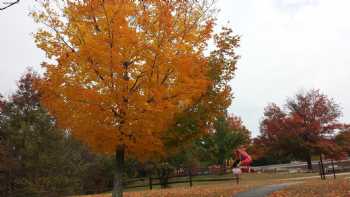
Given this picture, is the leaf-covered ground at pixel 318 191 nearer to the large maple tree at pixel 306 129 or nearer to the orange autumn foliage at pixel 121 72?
the orange autumn foliage at pixel 121 72

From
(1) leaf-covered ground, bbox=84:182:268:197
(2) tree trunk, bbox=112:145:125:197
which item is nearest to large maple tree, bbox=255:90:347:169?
(1) leaf-covered ground, bbox=84:182:268:197

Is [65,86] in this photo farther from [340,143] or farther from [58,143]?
[340,143]

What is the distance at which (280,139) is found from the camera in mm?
39062

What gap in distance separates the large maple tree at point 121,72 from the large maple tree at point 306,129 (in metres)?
29.6

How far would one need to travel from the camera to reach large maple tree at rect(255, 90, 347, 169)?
36.9 metres

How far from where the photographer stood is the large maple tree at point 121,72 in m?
9.33

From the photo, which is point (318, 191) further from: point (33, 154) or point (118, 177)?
point (33, 154)

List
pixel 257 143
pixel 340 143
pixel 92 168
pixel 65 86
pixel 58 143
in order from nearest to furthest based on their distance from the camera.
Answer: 1. pixel 65 86
2. pixel 58 143
3. pixel 92 168
4. pixel 340 143
5. pixel 257 143

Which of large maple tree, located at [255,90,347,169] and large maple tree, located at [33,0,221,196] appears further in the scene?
large maple tree, located at [255,90,347,169]

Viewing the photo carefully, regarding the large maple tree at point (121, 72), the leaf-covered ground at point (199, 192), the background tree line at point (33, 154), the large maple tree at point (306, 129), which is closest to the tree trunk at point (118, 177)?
the large maple tree at point (121, 72)

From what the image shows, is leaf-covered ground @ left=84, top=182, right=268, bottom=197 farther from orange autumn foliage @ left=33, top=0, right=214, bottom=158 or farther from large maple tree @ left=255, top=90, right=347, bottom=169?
large maple tree @ left=255, top=90, right=347, bottom=169

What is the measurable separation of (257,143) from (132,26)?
34582 millimetres

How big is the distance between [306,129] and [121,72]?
31.6m

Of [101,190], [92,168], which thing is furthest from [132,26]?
[92,168]
